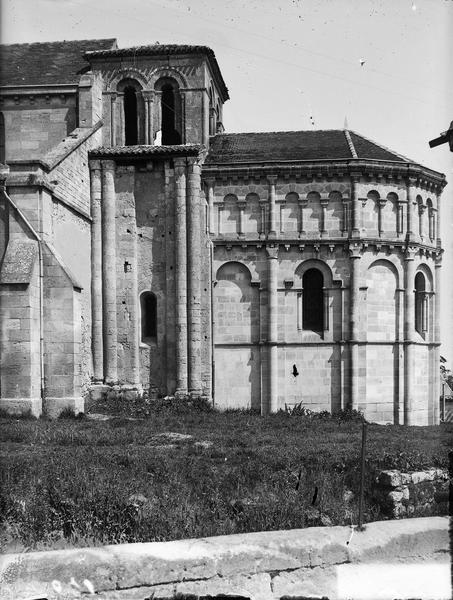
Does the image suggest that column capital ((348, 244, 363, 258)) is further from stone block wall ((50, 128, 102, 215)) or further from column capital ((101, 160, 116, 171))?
stone block wall ((50, 128, 102, 215))

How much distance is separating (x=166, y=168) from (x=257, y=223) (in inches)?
142

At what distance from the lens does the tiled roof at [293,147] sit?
21.0 metres

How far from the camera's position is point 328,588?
5305 millimetres

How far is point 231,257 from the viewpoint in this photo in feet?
68.3

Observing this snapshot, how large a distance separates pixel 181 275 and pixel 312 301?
4.65 meters

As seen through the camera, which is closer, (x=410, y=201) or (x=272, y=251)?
(x=272, y=251)

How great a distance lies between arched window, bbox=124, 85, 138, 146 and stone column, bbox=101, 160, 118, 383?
1945mm

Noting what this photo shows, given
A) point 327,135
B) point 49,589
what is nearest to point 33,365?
point 49,589

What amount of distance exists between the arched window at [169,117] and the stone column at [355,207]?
6.46 meters

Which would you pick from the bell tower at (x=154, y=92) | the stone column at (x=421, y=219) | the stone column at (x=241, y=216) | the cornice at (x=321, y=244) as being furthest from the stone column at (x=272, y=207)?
the stone column at (x=421, y=219)

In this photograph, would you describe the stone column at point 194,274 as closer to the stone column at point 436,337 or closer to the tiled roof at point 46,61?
the tiled roof at point 46,61

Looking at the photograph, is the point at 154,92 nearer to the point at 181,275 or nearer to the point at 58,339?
the point at 181,275

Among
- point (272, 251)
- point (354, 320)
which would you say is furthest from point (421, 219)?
point (272, 251)

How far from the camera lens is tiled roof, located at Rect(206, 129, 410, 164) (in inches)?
829
